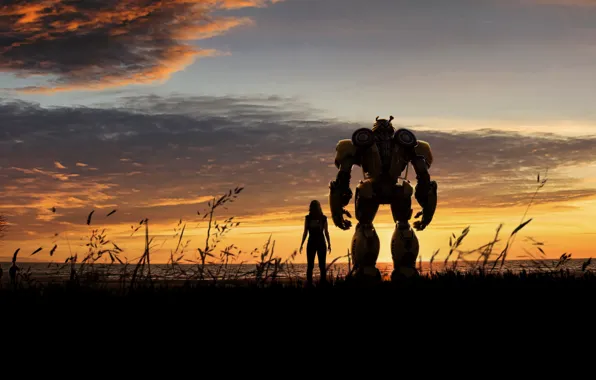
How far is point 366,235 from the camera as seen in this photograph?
12133 millimetres

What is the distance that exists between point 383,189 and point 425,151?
1210 millimetres

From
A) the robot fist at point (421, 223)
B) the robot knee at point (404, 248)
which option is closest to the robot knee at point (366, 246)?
the robot knee at point (404, 248)

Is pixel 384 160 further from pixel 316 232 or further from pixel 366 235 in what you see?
pixel 316 232

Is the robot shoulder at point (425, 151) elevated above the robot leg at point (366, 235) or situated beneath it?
elevated above

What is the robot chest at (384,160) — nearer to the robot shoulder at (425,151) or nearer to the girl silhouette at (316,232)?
the robot shoulder at (425,151)

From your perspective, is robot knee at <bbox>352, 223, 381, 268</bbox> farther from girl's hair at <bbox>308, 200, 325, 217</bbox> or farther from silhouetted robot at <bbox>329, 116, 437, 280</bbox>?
girl's hair at <bbox>308, 200, 325, 217</bbox>

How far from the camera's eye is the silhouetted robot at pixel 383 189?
12.1 meters

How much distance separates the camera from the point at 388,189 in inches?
482

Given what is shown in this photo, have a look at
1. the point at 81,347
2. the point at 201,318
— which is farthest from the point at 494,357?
the point at 81,347

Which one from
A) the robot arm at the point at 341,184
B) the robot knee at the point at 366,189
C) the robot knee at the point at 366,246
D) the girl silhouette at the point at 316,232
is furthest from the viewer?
the girl silhouette at the point at 316,232

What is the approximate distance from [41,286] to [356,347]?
4.19 m

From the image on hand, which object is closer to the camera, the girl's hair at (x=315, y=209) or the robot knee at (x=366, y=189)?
the robot knee at (x=366, y=189)

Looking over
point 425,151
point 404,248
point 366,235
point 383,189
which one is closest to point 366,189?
point 383,189

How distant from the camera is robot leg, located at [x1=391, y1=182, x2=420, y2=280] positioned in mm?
12039
